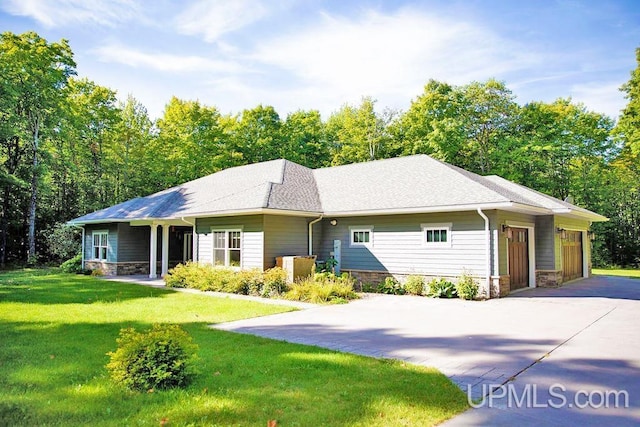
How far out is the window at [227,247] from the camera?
49.5 feet

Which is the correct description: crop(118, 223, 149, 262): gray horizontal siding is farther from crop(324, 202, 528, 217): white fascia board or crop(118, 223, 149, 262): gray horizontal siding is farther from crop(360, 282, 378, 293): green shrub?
crop(360, 282, 378, 293): green shrub

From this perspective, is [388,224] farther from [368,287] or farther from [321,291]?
[321,291]

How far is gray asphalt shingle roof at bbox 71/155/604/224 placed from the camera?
13.6 meters

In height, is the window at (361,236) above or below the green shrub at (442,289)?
above

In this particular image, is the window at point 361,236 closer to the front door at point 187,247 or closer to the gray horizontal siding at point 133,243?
the front door at point 187,247

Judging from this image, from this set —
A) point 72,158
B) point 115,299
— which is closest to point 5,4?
point 115,299

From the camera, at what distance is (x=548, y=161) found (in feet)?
93.9

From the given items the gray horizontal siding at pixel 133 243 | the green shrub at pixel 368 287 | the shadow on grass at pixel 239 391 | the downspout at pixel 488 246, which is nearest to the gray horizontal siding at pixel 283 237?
the green shrub at pixel 368 287

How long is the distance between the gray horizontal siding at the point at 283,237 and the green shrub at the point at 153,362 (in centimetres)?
933

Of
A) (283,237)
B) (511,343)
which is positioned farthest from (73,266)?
(511,343)

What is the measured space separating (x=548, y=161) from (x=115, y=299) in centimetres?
2770

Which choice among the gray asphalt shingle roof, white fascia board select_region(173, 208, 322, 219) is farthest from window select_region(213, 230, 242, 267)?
the gray asphalt shingle roof

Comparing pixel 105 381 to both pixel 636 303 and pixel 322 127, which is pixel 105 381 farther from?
pixel 322 127

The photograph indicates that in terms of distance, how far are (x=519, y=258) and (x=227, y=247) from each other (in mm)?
10253
